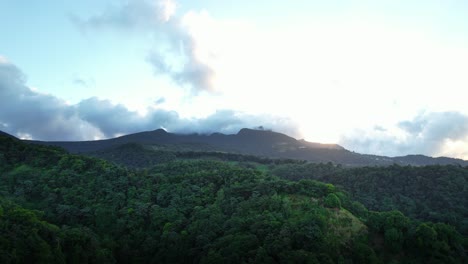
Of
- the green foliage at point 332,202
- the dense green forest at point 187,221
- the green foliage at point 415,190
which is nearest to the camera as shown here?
the dense green forest at point 187,221

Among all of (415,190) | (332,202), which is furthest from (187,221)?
(415,190)

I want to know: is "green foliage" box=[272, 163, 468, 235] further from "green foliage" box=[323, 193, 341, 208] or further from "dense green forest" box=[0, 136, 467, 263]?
"green foliage" box=[323, 193, 341, 208]

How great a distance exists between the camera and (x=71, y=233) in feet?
159

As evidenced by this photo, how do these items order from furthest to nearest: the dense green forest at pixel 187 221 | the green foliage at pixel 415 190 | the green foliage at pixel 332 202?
the green foliage at pixel 415 190 < the green foliage at pixel 332 202 < the dense green forest at pixel 187 221

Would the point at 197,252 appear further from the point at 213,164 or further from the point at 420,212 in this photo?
the point at 213,164

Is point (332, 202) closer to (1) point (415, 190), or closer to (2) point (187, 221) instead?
(2) point (187, 221)

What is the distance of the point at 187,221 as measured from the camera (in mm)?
58656

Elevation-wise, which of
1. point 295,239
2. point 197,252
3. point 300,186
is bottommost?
point 197,252

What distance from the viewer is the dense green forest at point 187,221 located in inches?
1772

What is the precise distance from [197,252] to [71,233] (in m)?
17.6

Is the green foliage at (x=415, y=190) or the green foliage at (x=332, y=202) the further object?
the green foliage at (x=415, y=190)

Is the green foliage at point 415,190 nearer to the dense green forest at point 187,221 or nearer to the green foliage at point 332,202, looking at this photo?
the dense green forest at point 187,221

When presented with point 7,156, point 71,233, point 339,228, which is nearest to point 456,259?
point 339,228

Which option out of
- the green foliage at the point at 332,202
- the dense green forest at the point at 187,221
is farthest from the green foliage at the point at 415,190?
the green foliage at the point at 332,202
